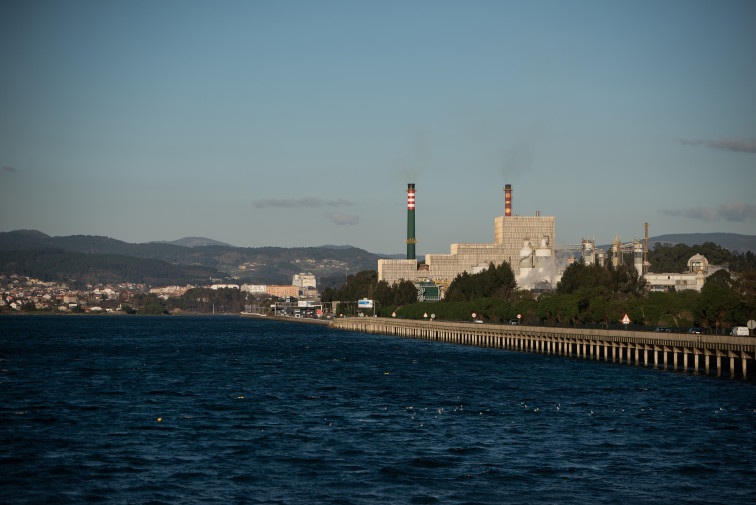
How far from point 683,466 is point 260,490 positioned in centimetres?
1910

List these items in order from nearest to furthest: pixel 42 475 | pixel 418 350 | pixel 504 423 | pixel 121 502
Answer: pixel 121 502 → pixel 42 475 → pixel 504 423 → pixel 418 350

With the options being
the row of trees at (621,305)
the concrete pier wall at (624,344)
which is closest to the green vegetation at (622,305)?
the row of trees at (621,305)

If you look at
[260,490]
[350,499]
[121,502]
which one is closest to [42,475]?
[121,502]

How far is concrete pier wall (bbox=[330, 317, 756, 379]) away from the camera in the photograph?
265 ft

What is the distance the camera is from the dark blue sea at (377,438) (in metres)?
36.6

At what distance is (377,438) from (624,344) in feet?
209

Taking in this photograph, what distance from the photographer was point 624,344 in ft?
346

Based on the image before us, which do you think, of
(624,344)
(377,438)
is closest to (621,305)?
(624,344)

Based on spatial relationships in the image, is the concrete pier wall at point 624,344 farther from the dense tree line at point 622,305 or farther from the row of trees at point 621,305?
the row of trees at point 621,305

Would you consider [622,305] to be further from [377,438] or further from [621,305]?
[377,438]

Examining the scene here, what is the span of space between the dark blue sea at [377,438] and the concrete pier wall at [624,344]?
3159 mm

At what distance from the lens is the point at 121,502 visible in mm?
34688

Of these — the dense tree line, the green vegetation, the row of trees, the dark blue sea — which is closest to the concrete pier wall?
the dark blue sea

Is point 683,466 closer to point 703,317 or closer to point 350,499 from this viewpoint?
point 350,499
